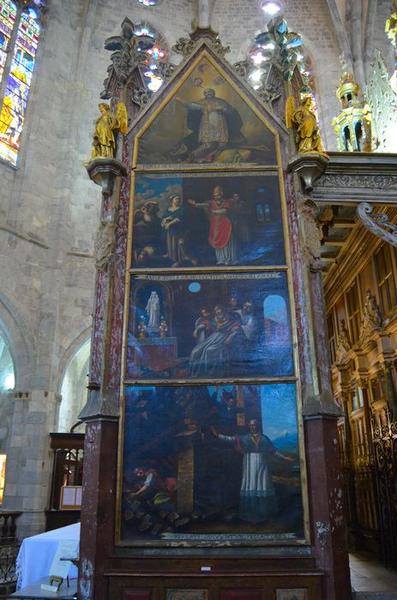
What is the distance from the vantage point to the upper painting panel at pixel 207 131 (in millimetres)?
7523

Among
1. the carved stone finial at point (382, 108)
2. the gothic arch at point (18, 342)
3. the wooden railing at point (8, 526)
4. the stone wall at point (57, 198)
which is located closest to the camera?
the carved stone finial at point (382, 108)

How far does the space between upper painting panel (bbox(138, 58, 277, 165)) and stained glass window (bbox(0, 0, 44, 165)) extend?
10055 mm

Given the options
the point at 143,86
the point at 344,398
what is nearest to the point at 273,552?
the point at 143,86

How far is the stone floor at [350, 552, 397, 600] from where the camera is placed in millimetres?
6285

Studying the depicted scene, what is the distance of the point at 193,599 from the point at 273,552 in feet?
3.16

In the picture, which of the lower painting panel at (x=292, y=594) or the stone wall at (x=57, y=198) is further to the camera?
the stone wall at (x=57, y=198)

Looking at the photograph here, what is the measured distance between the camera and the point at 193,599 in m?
5.51

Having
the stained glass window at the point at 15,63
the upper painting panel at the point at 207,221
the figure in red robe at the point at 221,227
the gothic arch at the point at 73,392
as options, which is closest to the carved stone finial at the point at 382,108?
the upper painting panel at the point at 207,221

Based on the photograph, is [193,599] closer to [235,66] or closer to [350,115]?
[235,66]

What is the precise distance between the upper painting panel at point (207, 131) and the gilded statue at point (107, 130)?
37 cm

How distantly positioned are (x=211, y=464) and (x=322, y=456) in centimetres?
124

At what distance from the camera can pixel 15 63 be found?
17.3m

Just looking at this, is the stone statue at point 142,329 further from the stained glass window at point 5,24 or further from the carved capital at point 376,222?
the stained glass window at point 5,24

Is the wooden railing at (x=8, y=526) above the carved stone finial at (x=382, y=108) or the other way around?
the other way around
